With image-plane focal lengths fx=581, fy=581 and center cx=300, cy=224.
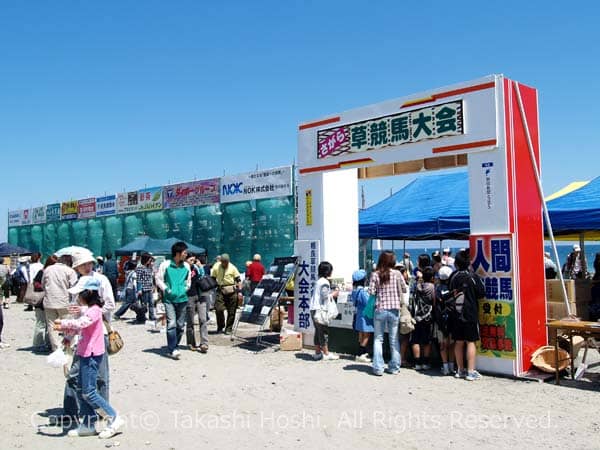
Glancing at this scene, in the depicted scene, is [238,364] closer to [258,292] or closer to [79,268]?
[258,292]

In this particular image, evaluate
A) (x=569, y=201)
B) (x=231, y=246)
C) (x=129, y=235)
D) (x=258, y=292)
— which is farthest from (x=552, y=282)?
(x=129, y=235)

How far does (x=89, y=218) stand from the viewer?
26.8 meters

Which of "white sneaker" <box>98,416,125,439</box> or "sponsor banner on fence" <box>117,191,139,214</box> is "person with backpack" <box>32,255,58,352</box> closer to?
"white sneaker" <box>98,416,125,439</box>

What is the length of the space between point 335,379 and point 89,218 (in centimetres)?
2206

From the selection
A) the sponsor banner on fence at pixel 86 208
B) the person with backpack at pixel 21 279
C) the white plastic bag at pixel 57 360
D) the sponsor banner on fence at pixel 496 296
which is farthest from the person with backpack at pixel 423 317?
the sponsor banner on fence at pixel 86 208

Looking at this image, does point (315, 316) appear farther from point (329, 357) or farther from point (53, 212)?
point (53, 212)

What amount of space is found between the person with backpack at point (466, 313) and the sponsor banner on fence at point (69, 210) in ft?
78.7

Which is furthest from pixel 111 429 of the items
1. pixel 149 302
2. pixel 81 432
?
pixel 149 302

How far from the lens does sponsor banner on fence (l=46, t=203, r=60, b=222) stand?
29203mm

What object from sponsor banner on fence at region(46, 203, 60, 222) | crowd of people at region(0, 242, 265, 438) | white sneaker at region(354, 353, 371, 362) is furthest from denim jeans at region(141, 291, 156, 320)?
sponsor banner on fence at region(46, 203, 60, 222)

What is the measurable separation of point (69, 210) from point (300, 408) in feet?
82.4

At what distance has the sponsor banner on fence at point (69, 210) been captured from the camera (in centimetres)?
2783

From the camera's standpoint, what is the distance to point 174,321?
8.99 meters

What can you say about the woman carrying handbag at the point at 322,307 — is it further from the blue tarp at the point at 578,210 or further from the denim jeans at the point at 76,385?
the blue tarp at the point at 578,210
